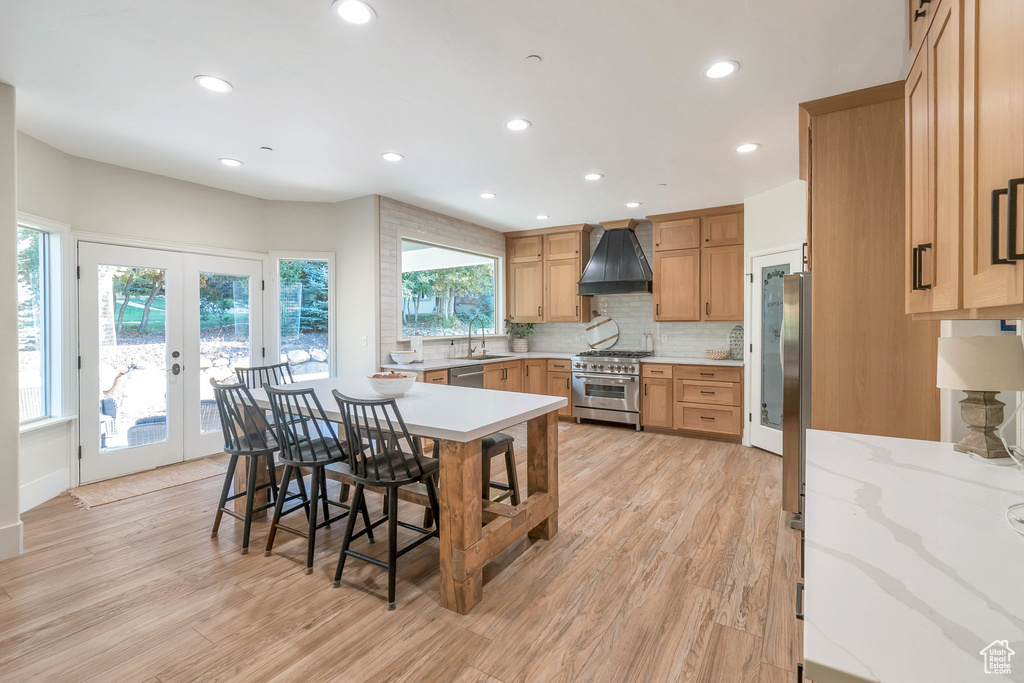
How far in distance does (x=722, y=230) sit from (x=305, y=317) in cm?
469

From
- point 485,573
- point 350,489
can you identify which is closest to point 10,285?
point 350,489

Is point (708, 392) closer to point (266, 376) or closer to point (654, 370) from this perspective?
point (654, 370)

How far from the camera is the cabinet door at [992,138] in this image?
72 centimetres

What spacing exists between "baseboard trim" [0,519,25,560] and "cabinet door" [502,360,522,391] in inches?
166

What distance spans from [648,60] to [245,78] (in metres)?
2.09

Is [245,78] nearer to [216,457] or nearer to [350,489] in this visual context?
[350,489]

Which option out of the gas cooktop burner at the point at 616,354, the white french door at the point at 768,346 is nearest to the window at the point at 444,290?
the gas cooktop burner at the point at 616,354

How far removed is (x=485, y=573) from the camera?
2.43 metres

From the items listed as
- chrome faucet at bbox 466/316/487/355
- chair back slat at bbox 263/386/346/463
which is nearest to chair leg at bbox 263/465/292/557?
chair back slat at bbox 263/386/346/463

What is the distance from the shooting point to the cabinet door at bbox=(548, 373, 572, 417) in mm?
6098

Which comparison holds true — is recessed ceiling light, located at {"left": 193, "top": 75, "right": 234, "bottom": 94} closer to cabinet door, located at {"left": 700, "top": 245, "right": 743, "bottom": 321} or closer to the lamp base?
the lamp base

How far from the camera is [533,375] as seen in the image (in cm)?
625

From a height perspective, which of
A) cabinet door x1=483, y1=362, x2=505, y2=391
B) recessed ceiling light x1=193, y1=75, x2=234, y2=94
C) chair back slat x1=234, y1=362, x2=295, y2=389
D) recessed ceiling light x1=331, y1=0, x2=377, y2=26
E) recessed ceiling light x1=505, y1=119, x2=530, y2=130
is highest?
recessed ceiling light x1=505, y1=119, x2=530, y2=130

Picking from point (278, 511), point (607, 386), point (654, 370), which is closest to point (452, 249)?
point (607, 386)
